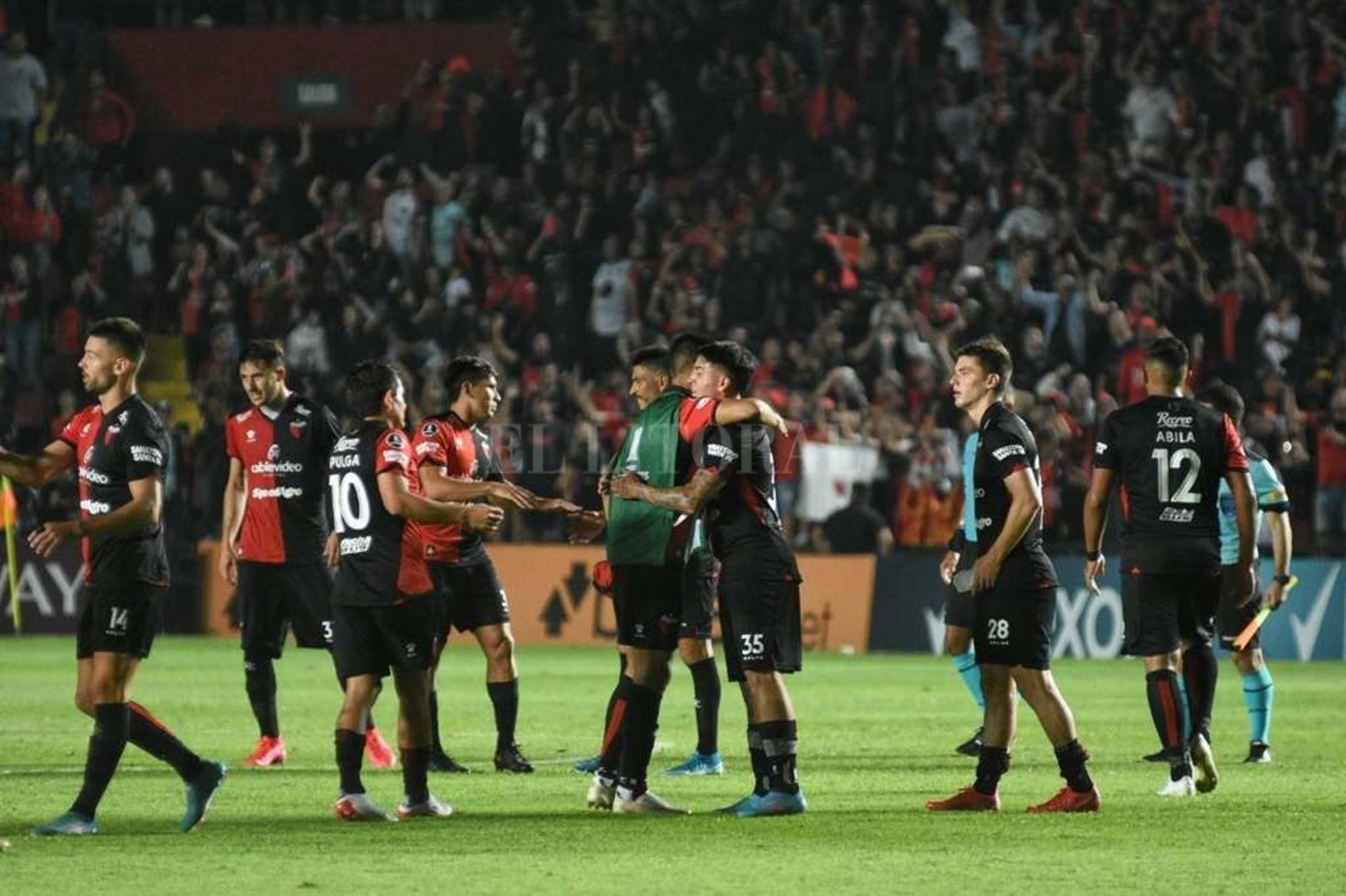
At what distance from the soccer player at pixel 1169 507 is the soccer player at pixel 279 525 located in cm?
496

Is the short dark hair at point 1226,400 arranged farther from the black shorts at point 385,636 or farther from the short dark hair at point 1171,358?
the black shorts at point 385,636

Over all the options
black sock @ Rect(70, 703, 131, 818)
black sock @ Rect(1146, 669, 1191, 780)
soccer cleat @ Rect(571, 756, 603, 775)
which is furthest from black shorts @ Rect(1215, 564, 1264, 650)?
black sock @ Rect(70, 703, 131, 818)

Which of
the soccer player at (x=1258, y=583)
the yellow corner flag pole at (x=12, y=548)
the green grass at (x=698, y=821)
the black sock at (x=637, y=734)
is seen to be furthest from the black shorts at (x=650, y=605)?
the yellow corner flag pole at (x=12, y=548)

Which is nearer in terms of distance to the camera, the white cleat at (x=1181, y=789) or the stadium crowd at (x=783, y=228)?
the white cleat at (x=1181, y=789)

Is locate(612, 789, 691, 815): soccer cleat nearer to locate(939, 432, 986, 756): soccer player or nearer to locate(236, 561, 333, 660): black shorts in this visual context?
locate(939, 432, 986, 756): soccer player

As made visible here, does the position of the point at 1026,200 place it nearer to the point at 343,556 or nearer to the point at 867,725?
the point at 867,725

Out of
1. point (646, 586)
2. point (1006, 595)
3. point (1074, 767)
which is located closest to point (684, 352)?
point (646, 586)

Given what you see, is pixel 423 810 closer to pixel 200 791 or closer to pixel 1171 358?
pixel 200 791

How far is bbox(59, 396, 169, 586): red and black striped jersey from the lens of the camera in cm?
Answer: 1114

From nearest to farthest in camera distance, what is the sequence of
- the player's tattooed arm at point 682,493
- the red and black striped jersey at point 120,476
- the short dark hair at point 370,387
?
the red and black striped jersey at point 120,476 < the player's tattooed arm at point 682,493 < the short dark hair at point 370,387

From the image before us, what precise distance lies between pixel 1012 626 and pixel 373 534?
Result: 10.1ft

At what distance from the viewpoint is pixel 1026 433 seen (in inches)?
481

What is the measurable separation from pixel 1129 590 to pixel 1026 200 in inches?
684

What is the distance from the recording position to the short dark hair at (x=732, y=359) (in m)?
11.9
